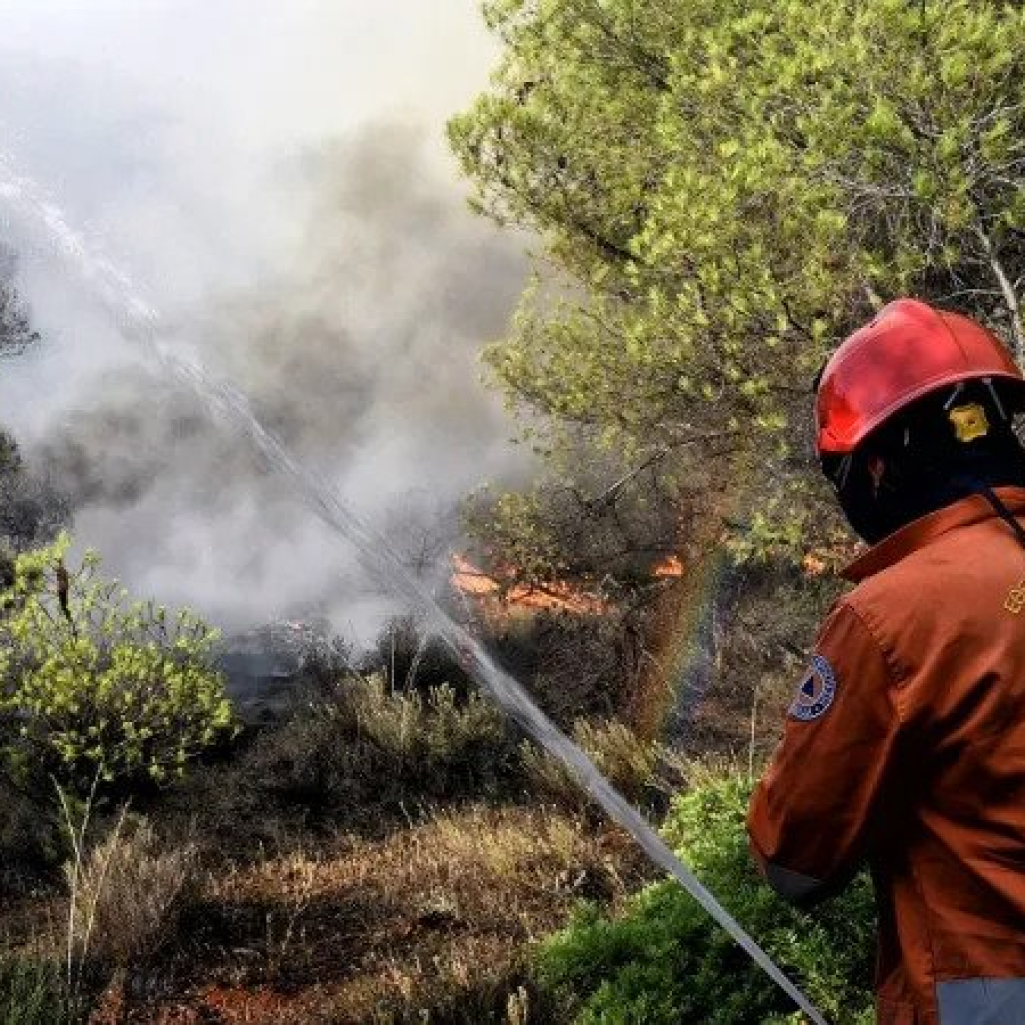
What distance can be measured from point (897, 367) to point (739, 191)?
4.18 meters

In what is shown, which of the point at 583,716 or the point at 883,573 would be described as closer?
the point at 883,573

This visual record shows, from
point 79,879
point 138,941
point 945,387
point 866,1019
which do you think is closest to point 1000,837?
point 945,387

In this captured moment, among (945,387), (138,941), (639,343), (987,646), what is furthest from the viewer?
(639,343)

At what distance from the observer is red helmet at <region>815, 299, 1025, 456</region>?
1.39 metres

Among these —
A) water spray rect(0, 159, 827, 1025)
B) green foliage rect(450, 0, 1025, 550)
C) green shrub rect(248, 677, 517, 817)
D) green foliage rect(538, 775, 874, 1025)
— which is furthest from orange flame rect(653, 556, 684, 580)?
green foliage rect(538, 775, 874, 1025)

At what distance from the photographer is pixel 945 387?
4.51 ft

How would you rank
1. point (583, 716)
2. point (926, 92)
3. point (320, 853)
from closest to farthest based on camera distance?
Result: point (926, 92) → point (320, 853) → point (583, 716)

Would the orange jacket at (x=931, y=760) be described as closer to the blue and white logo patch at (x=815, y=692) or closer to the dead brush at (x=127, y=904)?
the blue and white logo patch at (x=815, y=692)

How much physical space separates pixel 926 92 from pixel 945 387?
11.5 ft

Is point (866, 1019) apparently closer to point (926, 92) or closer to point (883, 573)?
point (883, 573)

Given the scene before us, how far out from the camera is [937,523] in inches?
52.1

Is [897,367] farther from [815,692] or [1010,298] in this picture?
[1010,298]

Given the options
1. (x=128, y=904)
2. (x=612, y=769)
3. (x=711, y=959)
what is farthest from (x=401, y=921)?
(x=711, y=959)

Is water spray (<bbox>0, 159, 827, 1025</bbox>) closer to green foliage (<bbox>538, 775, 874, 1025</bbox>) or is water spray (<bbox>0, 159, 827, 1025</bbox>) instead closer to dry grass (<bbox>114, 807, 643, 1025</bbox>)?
green foliage (<bbox>538, 775, 874, 1025</bbox>)
